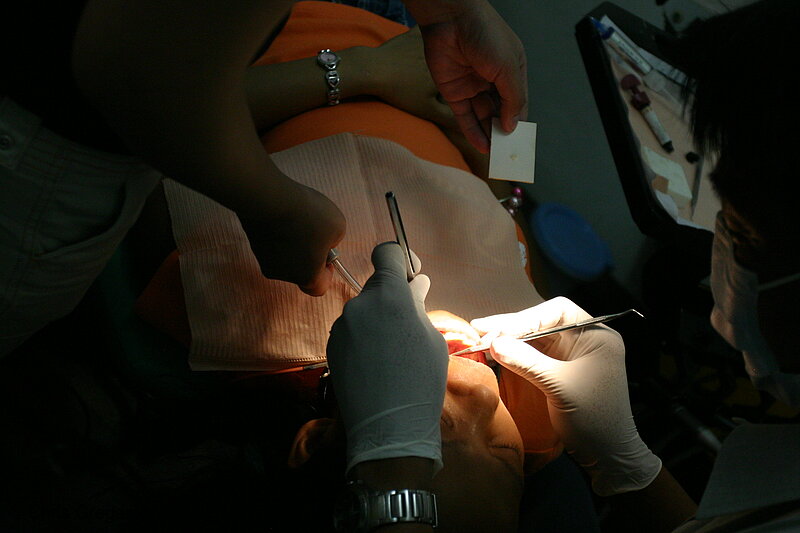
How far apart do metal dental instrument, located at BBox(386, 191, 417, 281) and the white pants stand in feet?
1.47

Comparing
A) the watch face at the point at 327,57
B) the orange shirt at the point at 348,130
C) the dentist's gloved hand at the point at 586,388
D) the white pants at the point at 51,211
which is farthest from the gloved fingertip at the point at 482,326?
the watch face at the point at 327,57

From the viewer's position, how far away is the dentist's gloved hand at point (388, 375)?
2.79 feet

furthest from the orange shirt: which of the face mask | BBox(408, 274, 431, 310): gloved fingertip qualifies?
the face mask

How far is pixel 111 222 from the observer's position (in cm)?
92

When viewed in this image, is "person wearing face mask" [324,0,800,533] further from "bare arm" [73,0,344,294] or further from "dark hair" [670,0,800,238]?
"bare arm" [73,0,344,294]

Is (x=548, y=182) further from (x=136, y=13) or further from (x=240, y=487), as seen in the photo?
(x=136, y=13)

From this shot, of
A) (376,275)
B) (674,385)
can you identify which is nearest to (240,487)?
(376,275)

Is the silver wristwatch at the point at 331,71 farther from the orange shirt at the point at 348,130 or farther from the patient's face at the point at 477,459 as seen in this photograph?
the patient's face at the point at 477,459

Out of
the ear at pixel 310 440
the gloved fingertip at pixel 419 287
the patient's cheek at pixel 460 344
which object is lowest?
the ear at pixel 310 440

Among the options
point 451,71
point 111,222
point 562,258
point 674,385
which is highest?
point 451,71

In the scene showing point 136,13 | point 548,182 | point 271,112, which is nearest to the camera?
point 136,13

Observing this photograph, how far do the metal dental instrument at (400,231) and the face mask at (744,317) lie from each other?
0.62m

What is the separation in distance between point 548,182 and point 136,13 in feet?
5.78

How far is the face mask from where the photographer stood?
3.23 ft
